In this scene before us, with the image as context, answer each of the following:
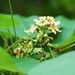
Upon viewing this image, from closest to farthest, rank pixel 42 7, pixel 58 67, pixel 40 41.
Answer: pixel 58 67 → pixel 40 41 → pixel 42 7

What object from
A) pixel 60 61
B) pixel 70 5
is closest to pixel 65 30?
pixel 60 61

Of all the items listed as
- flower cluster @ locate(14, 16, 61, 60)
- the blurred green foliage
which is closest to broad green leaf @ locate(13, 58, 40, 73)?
flower cluster @ locate(14, 16, 61, 60)

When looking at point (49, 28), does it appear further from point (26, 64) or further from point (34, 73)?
point (34, 73)

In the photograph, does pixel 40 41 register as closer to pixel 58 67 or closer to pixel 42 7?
pixel 58 67

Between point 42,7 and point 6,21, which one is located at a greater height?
point 6,21

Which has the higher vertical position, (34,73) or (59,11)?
(34,73)

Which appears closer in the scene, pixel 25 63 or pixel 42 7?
pixel 25 63

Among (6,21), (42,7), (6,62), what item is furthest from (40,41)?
(42,7)
